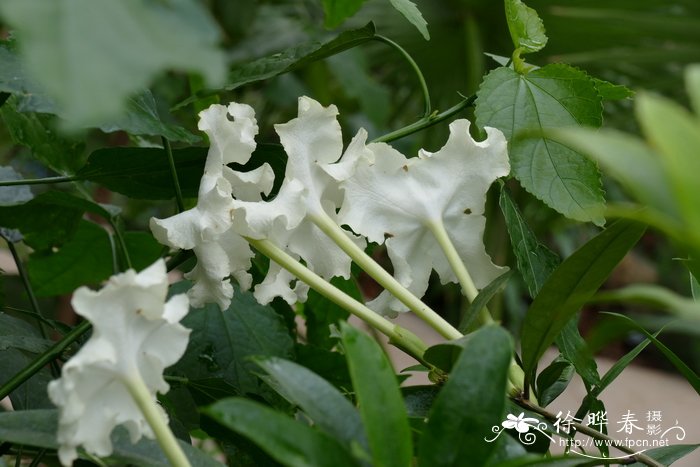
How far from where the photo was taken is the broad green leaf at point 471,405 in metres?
0.24

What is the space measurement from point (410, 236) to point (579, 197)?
0.25 feet

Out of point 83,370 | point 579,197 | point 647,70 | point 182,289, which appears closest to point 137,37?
point 83,370

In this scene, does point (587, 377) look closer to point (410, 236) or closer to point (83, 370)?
point (410, 236)

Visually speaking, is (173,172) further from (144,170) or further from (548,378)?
(548,378)

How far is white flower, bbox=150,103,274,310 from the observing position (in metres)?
0.32

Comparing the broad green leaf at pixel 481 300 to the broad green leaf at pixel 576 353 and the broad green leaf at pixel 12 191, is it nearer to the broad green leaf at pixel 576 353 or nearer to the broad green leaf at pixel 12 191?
the broad green leaf at pixel 576 353

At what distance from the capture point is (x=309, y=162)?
349 millimetres

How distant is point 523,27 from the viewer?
1.33 feet

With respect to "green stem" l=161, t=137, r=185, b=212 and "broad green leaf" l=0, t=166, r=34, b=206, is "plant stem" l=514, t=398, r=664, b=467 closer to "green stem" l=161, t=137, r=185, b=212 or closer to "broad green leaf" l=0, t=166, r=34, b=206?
"green stem" l=161, t=137, r=185, b=212

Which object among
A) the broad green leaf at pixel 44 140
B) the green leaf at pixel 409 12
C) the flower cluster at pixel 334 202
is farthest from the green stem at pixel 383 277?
the broad green leaf at pixel 44 140

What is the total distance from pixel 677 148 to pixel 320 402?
0.42 ft

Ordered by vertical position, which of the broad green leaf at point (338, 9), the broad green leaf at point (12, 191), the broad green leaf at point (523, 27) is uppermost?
the broad green leaf at point (338, 9)

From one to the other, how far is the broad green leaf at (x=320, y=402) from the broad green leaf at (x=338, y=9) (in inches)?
4.3

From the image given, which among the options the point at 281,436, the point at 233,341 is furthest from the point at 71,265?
the point at 281,436
